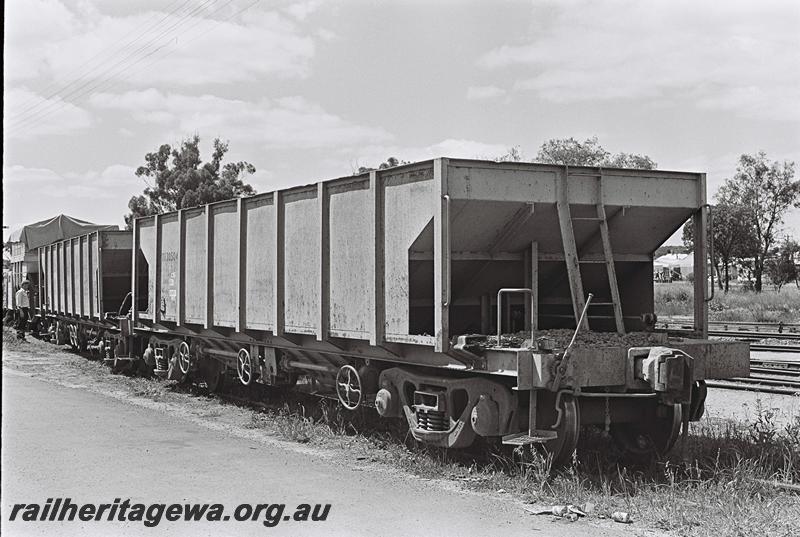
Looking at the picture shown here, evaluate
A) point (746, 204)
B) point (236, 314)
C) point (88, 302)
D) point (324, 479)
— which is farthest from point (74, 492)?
point (746, 204)

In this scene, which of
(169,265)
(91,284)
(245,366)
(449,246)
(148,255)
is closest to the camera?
(449,246)

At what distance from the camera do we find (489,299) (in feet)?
31.4

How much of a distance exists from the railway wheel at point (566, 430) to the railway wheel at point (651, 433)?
1061 millimetres

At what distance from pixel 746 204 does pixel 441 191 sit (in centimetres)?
4952

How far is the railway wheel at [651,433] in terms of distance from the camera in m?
7.98

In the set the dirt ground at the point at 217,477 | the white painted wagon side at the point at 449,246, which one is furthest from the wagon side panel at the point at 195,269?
the white painted wagon side at the point at 449,246

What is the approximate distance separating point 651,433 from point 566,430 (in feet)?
4.49

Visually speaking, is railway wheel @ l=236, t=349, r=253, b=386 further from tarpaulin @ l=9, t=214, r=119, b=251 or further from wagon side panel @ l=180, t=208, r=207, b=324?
tarpaulin @ l=9, t=214, r=119, b=251

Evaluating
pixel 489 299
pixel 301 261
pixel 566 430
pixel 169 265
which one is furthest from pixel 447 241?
pixel 169 265

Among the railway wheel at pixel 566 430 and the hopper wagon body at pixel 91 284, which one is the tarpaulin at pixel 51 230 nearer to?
the hopper wagon body at pixel 91 284

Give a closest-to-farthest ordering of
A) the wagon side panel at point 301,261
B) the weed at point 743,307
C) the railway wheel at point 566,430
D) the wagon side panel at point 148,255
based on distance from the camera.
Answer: the railway wheel at point 566,430, the wagon side panel at point 301,261, the wagon side panel at point 148,255, the weed at point 743,307

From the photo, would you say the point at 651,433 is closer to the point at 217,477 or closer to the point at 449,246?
the point at 449,246

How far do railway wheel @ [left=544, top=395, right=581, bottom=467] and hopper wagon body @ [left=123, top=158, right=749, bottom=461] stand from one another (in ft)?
0.04

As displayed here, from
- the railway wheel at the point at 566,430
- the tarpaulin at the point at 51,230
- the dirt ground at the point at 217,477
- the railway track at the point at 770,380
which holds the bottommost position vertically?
the dirt ground at the point at 217,477
